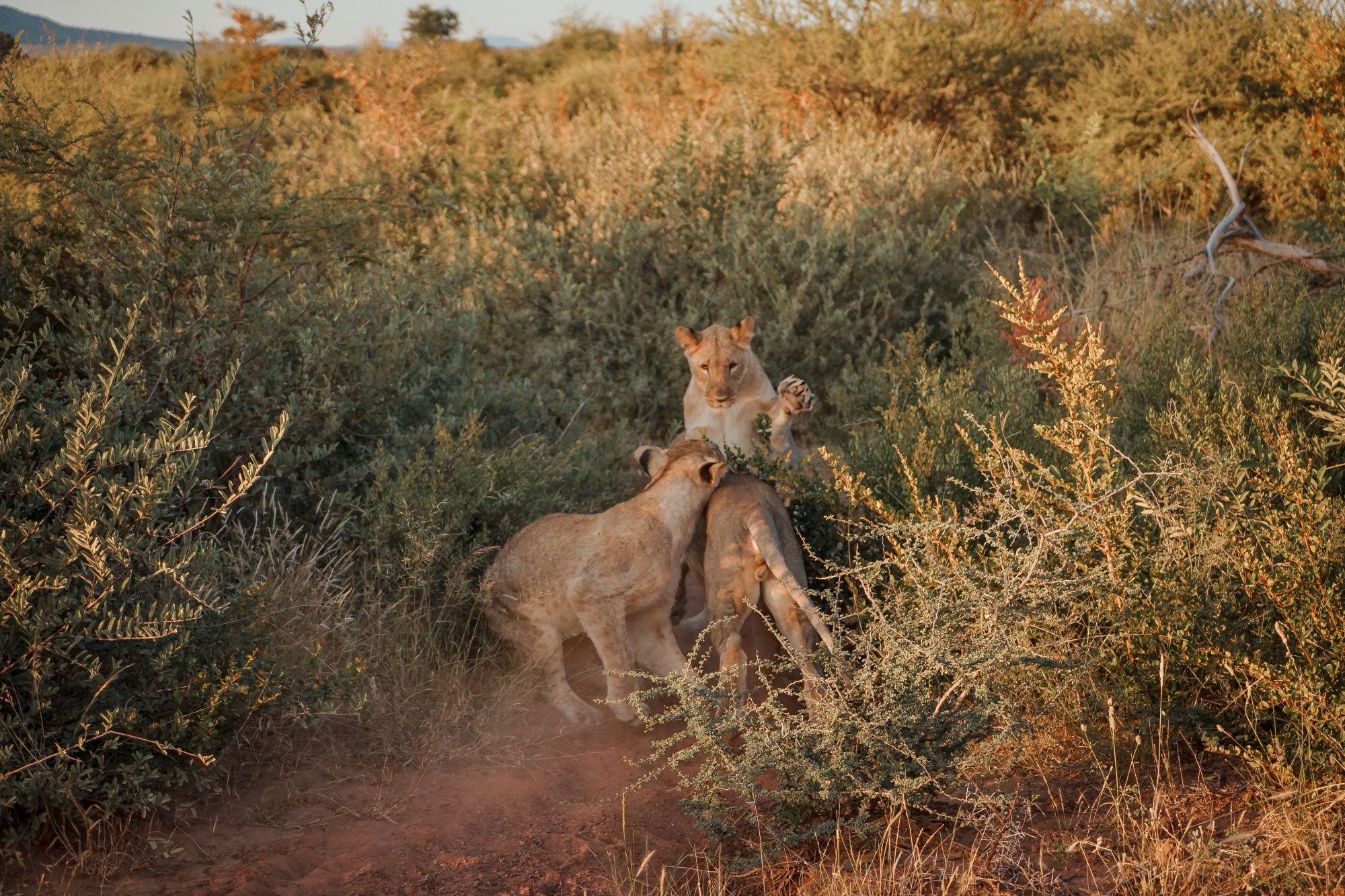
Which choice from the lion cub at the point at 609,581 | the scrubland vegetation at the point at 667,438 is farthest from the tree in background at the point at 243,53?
the lion cub at the point at 609,581

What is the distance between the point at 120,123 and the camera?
5812 millimetres

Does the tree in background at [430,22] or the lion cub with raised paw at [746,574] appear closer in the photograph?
the lion cub with raised paw at [746,574]

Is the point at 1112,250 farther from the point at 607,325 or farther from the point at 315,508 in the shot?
the point at 315,508

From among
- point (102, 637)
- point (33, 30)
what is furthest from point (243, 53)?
point (102, 637)

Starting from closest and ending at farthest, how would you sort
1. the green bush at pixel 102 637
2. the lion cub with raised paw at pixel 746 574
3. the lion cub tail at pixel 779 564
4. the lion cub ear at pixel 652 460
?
the green bush at pixel 102 637 < the lion cub tail at pixel 779 564 < the lion cub with raised paw at pixel 746 574 < the lion cub ear at pixel 652 460

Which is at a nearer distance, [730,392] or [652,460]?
[652,460]

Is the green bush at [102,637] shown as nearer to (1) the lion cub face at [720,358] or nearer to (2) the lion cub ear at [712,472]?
(2) the lion cub ear at [712,472]

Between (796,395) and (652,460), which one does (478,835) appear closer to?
(652,460)

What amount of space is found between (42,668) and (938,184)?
8.99m

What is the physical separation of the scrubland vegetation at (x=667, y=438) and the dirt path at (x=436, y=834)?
0.58ft

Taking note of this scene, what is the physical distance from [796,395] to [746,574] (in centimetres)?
163

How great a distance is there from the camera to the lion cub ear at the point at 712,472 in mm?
4703

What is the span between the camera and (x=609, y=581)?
451 cm

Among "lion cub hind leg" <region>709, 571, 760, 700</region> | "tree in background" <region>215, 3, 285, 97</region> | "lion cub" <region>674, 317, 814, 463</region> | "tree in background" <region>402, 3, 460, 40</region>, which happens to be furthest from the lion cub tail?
"tree in background" <region>402, 3, 460, 40</region>
